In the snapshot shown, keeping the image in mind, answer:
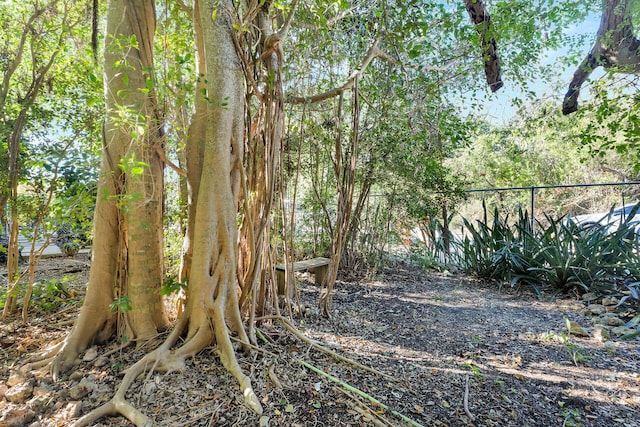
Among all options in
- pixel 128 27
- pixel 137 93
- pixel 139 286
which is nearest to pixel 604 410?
pixel 139 286

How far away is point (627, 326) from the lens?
2.54 m

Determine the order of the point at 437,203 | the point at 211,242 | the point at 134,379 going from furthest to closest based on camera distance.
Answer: the point at 437,203 → the point at 211,242 → the point at 134,379

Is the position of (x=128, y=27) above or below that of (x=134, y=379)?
above

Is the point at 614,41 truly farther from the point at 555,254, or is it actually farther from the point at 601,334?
the point at 601,334

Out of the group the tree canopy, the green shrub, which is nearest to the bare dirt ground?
the tree canopy

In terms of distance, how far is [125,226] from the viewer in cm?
193

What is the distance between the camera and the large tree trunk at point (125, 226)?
1883 mm

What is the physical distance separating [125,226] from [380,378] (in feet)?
5.56

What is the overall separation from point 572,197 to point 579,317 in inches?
242

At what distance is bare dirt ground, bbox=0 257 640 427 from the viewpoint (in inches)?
57.1

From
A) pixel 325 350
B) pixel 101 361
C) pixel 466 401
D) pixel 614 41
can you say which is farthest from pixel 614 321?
pixel 101 361

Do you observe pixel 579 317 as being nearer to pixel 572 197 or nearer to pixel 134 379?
pixel 134 379

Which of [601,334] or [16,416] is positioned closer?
[16,416]

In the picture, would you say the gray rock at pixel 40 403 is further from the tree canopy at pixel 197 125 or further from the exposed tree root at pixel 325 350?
the exposed tree root at pixel 325 350
